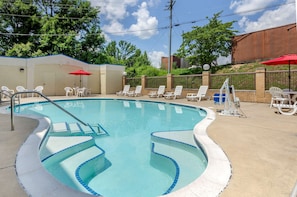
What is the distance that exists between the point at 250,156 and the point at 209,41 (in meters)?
20.2

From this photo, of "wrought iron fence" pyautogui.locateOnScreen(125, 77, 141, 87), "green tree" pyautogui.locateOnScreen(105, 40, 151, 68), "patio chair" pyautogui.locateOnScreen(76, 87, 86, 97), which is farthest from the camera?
"green tree" pyautogui.locateOnScreen(105, 40, 151, 68)

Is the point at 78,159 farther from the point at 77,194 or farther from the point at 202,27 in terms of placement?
the point at 202,27

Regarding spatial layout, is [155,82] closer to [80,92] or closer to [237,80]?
[80,92]

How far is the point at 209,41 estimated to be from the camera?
2142cm

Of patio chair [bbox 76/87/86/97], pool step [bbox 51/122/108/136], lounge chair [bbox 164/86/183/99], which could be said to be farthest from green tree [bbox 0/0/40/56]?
pool step [bbox 51/122/108/136]

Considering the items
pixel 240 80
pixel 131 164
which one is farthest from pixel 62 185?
pixel 240 80

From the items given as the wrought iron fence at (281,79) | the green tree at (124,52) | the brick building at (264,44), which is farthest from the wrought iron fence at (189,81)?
the green tree at (124,52)

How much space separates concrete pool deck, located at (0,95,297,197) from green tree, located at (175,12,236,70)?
1778 cm

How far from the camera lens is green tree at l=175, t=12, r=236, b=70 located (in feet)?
69.3

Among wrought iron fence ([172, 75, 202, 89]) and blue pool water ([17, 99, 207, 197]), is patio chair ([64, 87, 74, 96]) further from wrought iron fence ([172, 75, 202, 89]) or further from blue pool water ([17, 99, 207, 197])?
blue pool water ([17, 99, 207, 197])

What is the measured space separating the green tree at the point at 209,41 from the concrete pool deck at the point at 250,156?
700 inches

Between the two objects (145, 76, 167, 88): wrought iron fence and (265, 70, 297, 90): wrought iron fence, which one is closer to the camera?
(265, 70, 297, 90): wrought iron fence

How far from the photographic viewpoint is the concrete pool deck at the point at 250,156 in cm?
213

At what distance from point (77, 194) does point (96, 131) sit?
156 inches
